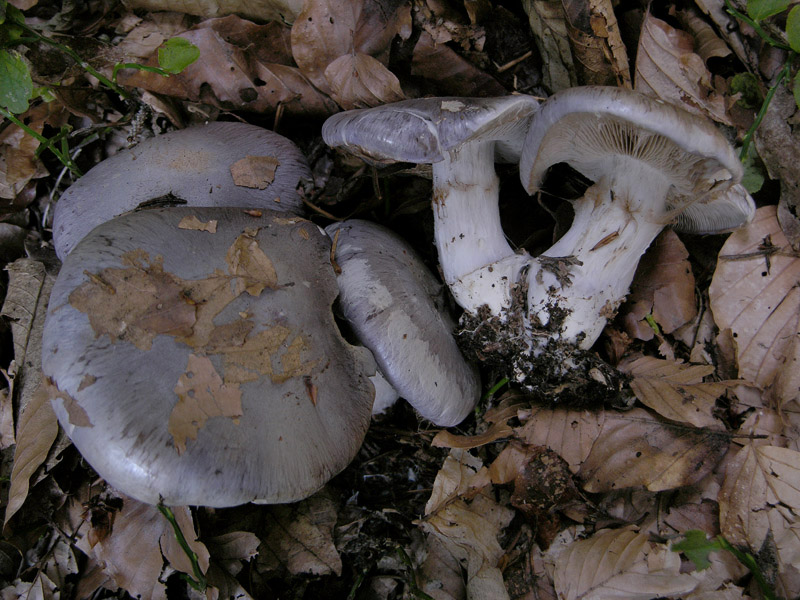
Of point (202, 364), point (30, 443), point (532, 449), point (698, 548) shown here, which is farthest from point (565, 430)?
point (30, 443)

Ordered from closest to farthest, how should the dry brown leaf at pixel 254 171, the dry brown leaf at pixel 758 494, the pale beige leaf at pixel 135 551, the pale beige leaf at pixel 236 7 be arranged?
1. the dry brown leaf at pixel 758 494
2. the pale beige leaf at pixel 135 551
3. the dry brown leaf at pixel 254 171
4. the pale beige leaf at pixel 236 7

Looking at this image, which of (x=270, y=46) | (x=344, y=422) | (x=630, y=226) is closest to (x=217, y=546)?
(x=344, y=422)

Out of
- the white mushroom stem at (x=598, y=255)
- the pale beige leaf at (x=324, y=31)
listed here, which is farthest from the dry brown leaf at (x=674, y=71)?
the pale beige leaf at (x=324, y=31)

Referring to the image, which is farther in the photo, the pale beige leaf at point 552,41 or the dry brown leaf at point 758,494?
the pale beige leaf at point 552,41

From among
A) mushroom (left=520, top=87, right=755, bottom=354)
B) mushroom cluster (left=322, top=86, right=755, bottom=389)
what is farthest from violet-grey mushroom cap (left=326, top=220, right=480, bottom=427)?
mushroom (left=520, top=87, right=755, bottom=354)

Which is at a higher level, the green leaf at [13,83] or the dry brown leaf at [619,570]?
the green leaf at [13,83]

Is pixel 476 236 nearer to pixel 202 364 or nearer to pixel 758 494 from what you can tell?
pixel 202 364

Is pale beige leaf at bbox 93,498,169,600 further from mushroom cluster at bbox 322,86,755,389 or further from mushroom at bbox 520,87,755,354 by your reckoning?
mushroom at bbox 520,87,755,354

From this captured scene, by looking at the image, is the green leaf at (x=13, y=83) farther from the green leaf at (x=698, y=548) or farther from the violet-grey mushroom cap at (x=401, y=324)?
the green leaf at (x=698, y=548)
